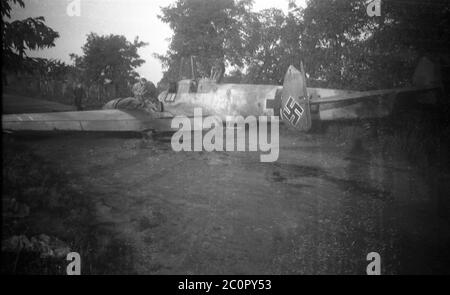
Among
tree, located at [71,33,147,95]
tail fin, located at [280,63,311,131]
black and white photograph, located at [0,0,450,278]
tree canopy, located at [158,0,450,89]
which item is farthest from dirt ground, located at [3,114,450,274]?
tree, located at [71,33,147,95]

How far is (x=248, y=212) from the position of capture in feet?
16.4

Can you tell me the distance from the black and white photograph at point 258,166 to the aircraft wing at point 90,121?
0.04 meters

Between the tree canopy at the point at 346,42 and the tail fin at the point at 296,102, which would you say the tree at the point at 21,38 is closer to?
the tail fin at the point at 296,102

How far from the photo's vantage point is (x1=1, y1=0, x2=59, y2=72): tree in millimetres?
5812

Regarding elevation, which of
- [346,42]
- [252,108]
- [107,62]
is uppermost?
[107,62]

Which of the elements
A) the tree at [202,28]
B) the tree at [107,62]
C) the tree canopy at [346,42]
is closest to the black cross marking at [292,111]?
the tree canopy at [346,42]

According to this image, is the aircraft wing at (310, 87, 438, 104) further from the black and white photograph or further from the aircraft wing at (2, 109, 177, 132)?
the aircraft wing at (2, 109, 177, 132)

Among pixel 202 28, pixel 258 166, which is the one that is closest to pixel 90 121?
pixel 258 166

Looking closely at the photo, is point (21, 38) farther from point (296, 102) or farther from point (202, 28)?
point (202, 28)

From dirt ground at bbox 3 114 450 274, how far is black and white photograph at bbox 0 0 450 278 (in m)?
0.03

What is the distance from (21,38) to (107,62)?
1309 inches

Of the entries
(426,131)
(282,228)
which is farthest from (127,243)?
(426,131)

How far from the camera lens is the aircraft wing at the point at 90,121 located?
8.77 m

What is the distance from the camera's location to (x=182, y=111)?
1220 centimetres
